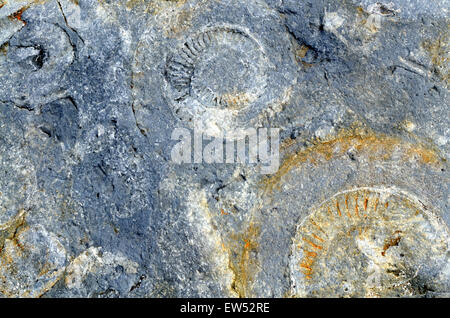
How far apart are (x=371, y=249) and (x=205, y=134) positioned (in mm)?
943

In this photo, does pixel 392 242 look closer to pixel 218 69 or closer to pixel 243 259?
pixel 243 259

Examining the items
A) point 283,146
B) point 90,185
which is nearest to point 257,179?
point 283,146

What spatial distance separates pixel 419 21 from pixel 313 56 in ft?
1.77

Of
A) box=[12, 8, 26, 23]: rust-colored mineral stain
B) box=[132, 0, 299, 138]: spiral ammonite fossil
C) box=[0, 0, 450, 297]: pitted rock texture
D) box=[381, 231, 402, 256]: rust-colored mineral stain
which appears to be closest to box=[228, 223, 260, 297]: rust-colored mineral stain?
box=[0, 0, 450, 297]: pitted rock texture

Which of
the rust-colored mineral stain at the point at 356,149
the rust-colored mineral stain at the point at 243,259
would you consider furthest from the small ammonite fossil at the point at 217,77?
the rust-colored mineral stain at the point at 243,259

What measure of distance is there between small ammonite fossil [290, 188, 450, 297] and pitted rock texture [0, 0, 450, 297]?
54mm

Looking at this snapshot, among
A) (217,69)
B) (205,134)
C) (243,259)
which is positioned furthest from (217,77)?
(243,259)

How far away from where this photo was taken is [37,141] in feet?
7.68

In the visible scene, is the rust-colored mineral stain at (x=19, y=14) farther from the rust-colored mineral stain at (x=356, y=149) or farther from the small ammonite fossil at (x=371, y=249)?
the small ammonite fossil at (x=371, y=249)

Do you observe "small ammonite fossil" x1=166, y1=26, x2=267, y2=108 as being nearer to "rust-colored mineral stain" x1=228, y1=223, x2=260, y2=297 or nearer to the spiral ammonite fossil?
the spiral ammonite fossil

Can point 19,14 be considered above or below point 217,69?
above

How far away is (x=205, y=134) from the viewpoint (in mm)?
2312
